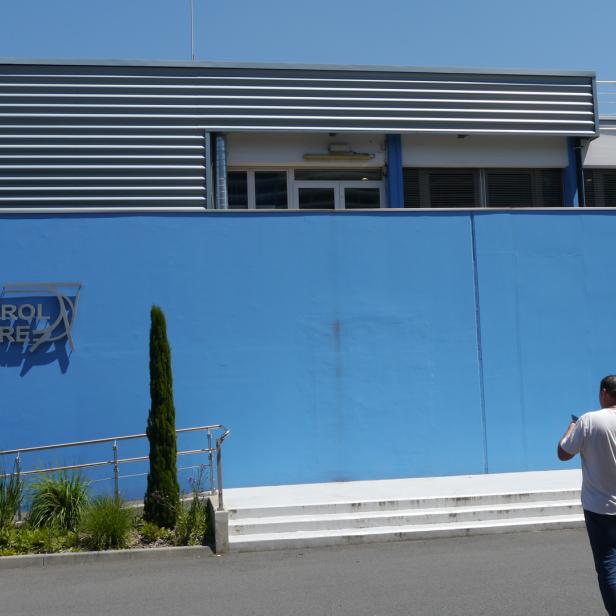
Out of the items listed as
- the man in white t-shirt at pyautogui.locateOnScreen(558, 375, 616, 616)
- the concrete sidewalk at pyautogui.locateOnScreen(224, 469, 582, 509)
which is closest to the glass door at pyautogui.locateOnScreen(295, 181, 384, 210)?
the concrete sidewalk at pyautogui.locateOnScreen(224, 469, 582, 509)

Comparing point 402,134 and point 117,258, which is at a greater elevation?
point 402,134

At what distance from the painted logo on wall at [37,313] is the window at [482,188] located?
6935mm

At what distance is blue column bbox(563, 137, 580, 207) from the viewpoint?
15891 mm

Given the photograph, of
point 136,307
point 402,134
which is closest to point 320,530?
point 136,307

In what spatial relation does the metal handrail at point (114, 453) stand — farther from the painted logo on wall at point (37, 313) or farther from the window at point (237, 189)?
the window at point (237, 189)

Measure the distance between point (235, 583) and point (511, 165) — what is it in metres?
10.7

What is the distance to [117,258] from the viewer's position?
38.9 ft

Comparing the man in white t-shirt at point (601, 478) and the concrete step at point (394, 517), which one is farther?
the concrete step at point (394, 517)

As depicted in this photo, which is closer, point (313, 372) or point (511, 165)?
point (313, 372)

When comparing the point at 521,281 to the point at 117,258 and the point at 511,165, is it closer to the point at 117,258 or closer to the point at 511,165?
the point at 511,165

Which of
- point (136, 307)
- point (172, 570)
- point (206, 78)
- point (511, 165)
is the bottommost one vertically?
point (172, 570)

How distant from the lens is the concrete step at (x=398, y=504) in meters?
9.90

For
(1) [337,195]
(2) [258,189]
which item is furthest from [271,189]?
(1) [337,195]

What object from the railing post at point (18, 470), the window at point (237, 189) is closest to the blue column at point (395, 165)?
the window at point (237, 189)
